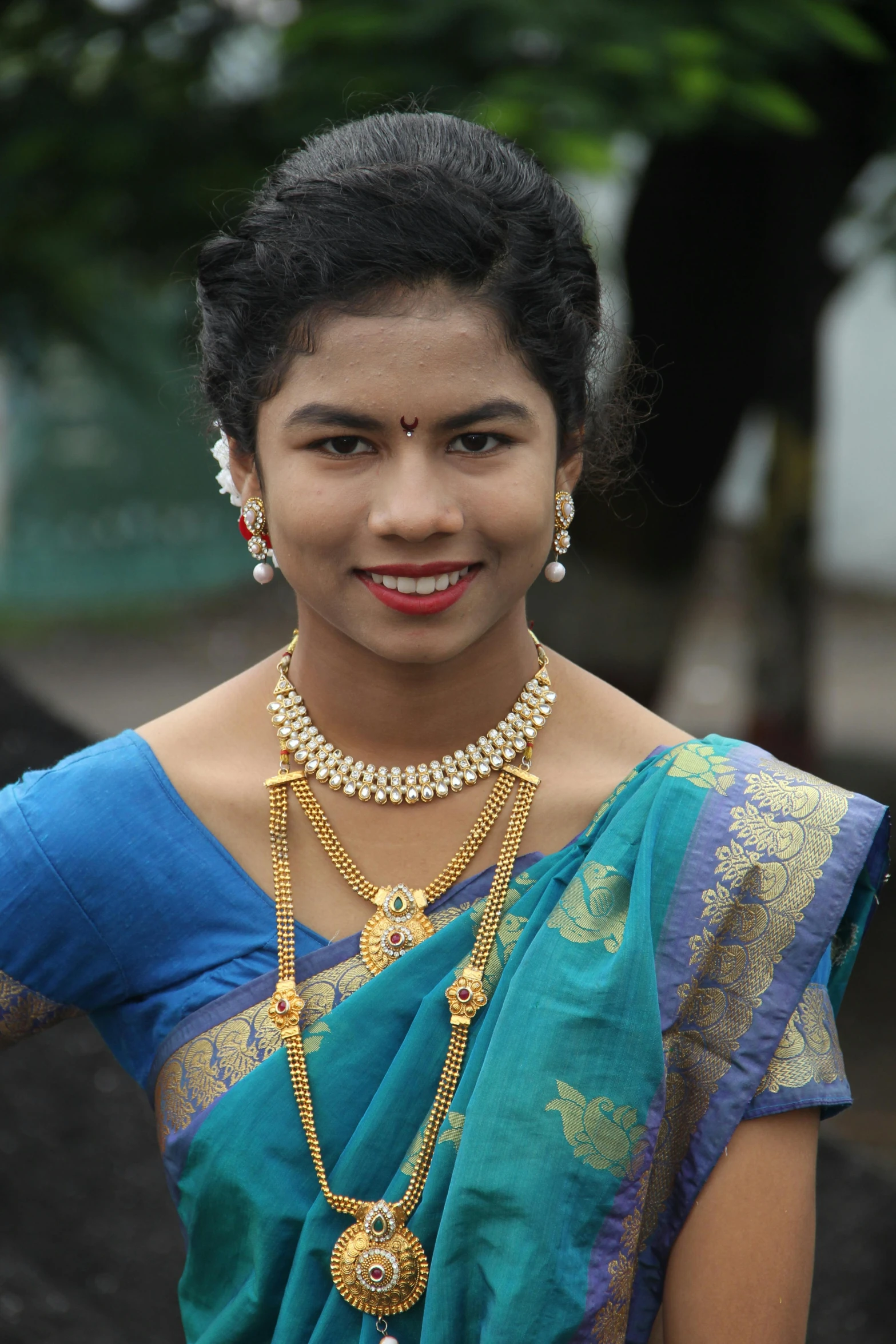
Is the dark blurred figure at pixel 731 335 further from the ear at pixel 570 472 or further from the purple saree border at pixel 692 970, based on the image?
the purple saree border at pixel 692 970

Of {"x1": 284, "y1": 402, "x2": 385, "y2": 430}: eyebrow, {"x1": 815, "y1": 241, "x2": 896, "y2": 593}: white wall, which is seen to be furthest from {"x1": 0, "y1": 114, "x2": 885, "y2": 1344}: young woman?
{"x1": 815, "y1": 241, "x2": 896, "y2": 593}: white wall

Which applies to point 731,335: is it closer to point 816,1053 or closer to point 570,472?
point 570,472

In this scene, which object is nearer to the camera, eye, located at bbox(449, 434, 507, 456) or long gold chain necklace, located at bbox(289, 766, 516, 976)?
eye, located at bbox(449, 434, 507, 456)

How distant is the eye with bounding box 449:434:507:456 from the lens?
1713mm

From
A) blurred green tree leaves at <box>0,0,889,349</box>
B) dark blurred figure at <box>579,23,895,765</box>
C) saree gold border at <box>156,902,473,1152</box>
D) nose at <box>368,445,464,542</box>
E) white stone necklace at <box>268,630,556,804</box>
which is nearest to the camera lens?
nose at <box>368,445,464,542</box>

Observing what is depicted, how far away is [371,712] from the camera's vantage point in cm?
193

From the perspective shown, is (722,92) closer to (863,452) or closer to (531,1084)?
(531,1084)

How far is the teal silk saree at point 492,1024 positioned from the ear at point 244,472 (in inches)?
15.2

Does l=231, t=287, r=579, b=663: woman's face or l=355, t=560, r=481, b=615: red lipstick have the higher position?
l=231, t=287, r=579, b=663: woman's face

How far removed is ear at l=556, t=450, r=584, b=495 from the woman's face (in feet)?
0.44

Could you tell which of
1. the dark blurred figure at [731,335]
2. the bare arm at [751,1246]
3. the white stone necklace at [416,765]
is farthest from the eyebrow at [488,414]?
the dark blurred figure at [731,335]

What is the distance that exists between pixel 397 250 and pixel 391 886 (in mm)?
789

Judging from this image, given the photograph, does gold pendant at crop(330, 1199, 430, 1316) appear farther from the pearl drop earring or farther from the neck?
the pearl drop earring

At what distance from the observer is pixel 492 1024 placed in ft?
5.81
